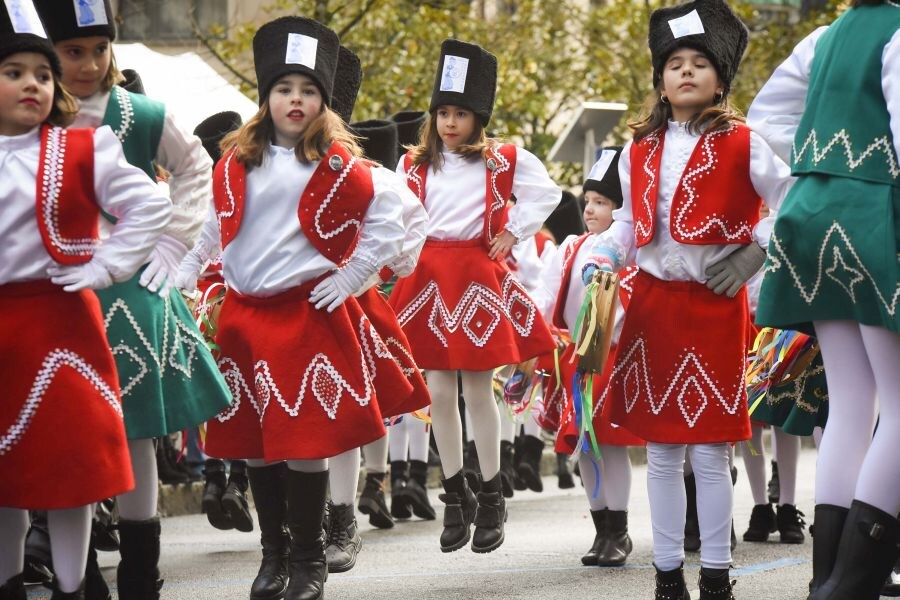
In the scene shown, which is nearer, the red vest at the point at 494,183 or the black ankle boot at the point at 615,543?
the black ankle boot at the point at 615,543

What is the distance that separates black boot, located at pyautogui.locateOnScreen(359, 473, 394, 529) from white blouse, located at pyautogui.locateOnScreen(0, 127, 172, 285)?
168 inches

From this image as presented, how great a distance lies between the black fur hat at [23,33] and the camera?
465 centimetres

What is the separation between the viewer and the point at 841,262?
15.5ft

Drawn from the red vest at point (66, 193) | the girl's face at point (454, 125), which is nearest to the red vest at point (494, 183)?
the girl's face at point (454, 125)

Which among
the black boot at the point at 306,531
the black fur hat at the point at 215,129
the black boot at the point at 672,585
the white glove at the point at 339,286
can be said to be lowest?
the black boot at the point at 672,585

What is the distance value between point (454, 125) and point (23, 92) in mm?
3736

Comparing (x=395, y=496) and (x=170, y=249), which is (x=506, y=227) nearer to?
(x=395, y=496)

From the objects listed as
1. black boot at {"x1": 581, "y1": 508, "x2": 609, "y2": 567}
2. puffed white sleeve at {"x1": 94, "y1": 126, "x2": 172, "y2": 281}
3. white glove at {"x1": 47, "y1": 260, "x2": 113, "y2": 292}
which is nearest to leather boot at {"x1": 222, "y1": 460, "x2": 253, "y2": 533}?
black boot at {"x1": 581, "y1": 508, "x2": 609, "y2": 567}

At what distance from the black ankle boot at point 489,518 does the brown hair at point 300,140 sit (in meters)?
2.12

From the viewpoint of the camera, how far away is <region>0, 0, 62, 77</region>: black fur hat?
183 inches

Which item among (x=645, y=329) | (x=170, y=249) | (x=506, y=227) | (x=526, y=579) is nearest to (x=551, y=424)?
(x=506, y=227)

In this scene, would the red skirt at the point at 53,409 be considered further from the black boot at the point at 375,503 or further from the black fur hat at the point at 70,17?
the black boot at the point at 375,503

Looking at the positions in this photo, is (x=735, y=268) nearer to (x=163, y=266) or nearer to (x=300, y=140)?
(x=300, y=140)

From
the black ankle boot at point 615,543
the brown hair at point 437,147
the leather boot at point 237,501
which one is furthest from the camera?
the brown hair at point 437,147
